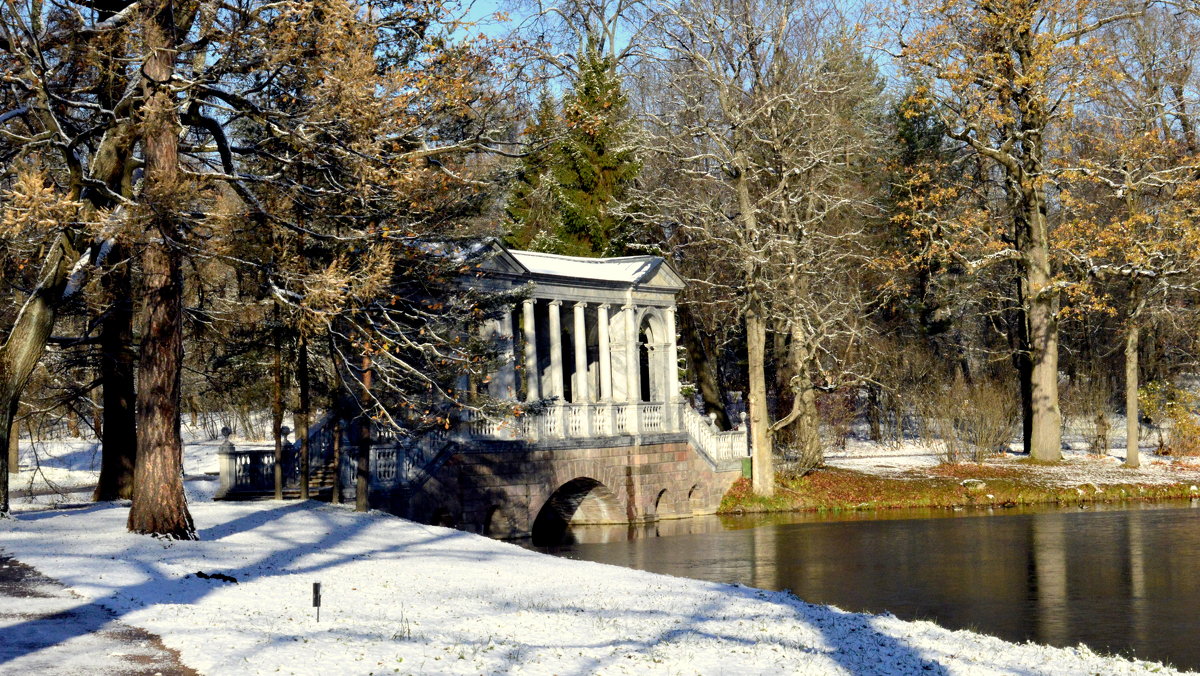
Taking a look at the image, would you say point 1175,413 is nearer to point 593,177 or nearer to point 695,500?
point 695,500

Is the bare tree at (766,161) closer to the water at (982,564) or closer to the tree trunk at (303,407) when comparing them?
the water at (982,564)

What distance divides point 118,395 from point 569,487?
13240 mm

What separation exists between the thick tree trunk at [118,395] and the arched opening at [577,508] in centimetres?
1111

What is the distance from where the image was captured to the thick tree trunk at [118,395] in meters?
23.3

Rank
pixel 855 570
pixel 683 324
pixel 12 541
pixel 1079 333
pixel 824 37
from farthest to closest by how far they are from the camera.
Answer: pixel 1079 333, pixel 683 324, pixel 824 37, pixel 855 570, pixel 12 541

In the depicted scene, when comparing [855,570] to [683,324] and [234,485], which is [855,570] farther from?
[683,324]

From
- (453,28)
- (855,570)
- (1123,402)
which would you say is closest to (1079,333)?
(1123,402)

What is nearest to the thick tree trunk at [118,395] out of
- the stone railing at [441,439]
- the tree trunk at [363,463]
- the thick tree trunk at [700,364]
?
the stone railing at [441,439]

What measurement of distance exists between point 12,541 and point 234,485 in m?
10.9

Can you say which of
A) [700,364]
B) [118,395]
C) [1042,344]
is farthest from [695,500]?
[118,395]

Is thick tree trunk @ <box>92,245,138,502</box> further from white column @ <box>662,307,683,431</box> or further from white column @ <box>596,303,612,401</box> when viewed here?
white column @ <box>662,307,683,431</box>

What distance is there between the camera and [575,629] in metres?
13.0

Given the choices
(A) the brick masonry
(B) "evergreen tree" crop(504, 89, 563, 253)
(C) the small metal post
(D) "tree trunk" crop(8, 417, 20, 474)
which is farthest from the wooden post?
(D) "tree trunk" crop(8, 417, 20, 474)

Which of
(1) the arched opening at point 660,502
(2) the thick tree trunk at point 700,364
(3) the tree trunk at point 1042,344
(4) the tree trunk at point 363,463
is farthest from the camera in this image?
(2) the thick tree trunk at point 700,364
